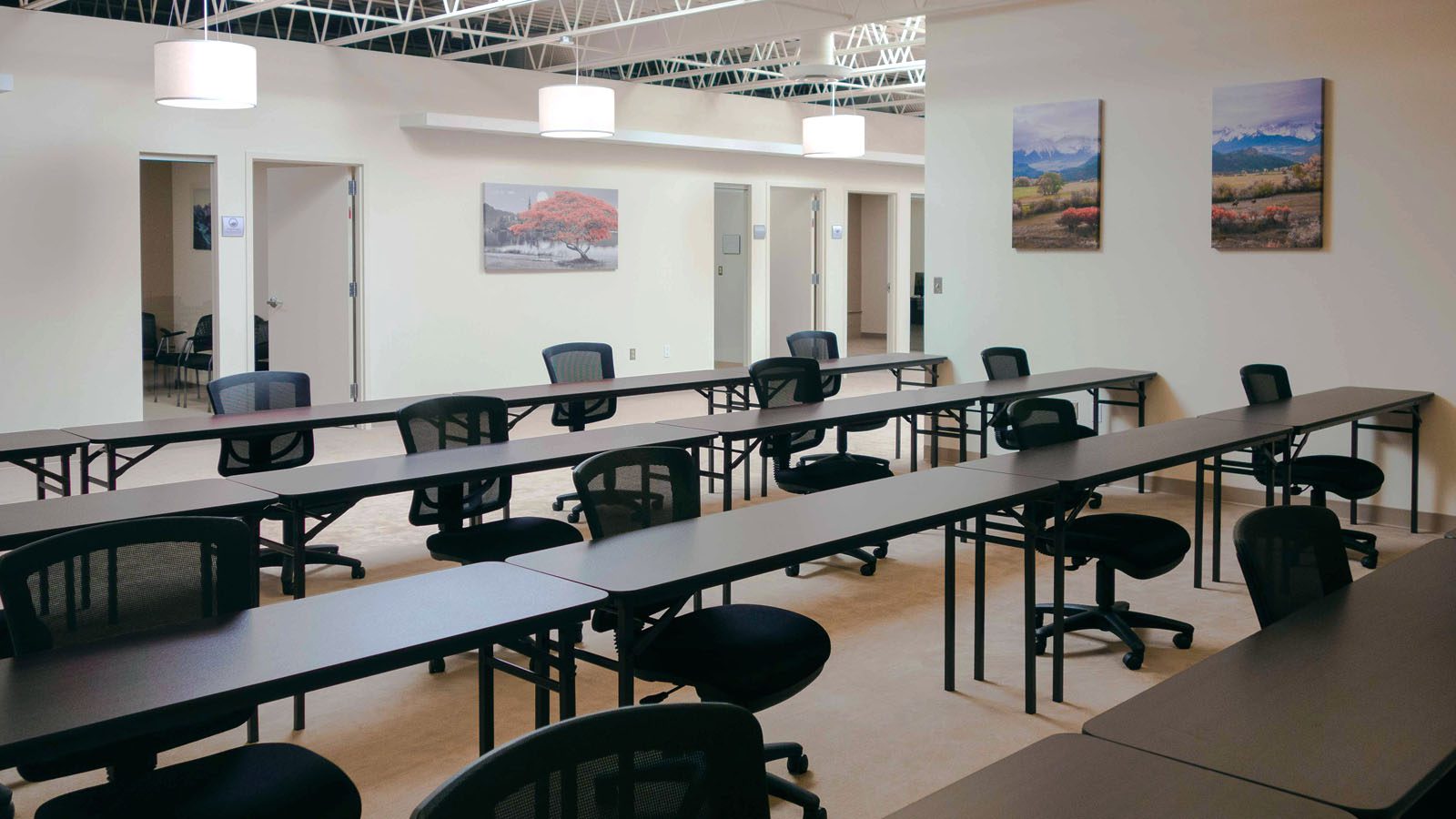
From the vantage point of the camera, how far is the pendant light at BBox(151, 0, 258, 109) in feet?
22.1

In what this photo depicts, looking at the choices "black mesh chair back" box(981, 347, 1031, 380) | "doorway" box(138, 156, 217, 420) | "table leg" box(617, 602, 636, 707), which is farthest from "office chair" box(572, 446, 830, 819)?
"doorway" box(138, 156, 217, 420)

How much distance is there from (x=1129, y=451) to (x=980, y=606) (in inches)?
40.5

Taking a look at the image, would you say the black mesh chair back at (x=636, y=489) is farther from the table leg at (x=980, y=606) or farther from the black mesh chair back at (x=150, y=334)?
the black mesh chair back at (x=150, y=334)

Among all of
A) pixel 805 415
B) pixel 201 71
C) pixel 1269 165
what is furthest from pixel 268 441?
pixel 1269 165

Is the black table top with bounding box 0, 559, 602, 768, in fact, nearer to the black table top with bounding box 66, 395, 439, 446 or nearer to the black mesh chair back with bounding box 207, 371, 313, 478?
the black table top with bounding box 66, 395, 439, 446

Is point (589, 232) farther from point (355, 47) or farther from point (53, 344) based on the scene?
point (53, 344)

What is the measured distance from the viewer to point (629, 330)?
1280 cm

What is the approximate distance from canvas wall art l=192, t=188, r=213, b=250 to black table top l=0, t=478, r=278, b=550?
11364 mm

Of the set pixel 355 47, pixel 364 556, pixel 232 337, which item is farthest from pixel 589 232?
pixel 364 556

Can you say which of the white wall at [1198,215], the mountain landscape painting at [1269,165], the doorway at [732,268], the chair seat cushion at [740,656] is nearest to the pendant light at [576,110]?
the white wall at [1198,215]

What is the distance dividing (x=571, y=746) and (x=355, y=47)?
1037cm

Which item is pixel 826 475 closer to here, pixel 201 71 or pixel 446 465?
pixel 446 465

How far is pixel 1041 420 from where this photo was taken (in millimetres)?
5191

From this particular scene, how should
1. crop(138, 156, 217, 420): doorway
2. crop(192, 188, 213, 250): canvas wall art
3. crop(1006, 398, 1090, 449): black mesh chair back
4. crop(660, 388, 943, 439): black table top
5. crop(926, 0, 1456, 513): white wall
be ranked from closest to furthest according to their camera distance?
crop(1006, 398, 1090, 449): black mesh chair back → crop(660, 388, 943, 439): black table top → crop(926, 0, 1456, 513): white wall → crop(138, 156, 217, 420): doorway → crop(192, 188, 213, 250): canvas wall art
